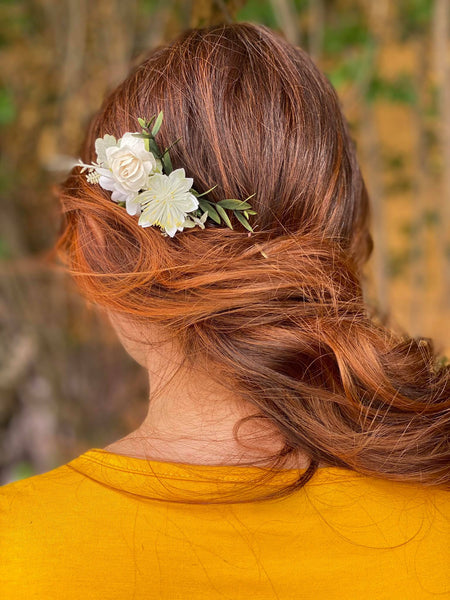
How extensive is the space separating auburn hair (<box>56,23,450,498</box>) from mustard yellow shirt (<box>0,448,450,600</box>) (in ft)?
0.16

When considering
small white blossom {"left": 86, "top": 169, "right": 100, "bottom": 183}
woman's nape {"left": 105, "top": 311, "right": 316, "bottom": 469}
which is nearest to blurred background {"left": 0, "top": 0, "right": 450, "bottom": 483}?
small white blossom {"left": 86, "top": 169, "right": 100, "bottom": 183}

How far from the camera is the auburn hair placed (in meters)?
0.70

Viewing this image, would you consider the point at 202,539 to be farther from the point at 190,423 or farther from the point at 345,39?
the point at 345,39

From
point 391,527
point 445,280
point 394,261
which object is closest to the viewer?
point 391,527

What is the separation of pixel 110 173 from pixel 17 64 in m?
2.03

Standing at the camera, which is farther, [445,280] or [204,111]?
[445,280]

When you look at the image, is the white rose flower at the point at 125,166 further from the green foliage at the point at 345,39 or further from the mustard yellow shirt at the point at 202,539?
the green foliage at the point at 345,39

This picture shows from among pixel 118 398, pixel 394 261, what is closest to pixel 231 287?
pixel 118 398

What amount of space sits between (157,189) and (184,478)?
12.1 inches

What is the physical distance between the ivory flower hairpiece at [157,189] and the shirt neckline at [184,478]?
248 mm

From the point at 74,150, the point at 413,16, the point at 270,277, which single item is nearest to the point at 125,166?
the point at 270,277

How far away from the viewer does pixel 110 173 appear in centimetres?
75

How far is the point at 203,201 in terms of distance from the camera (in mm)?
719

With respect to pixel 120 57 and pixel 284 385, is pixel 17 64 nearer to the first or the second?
pixel 120 57
